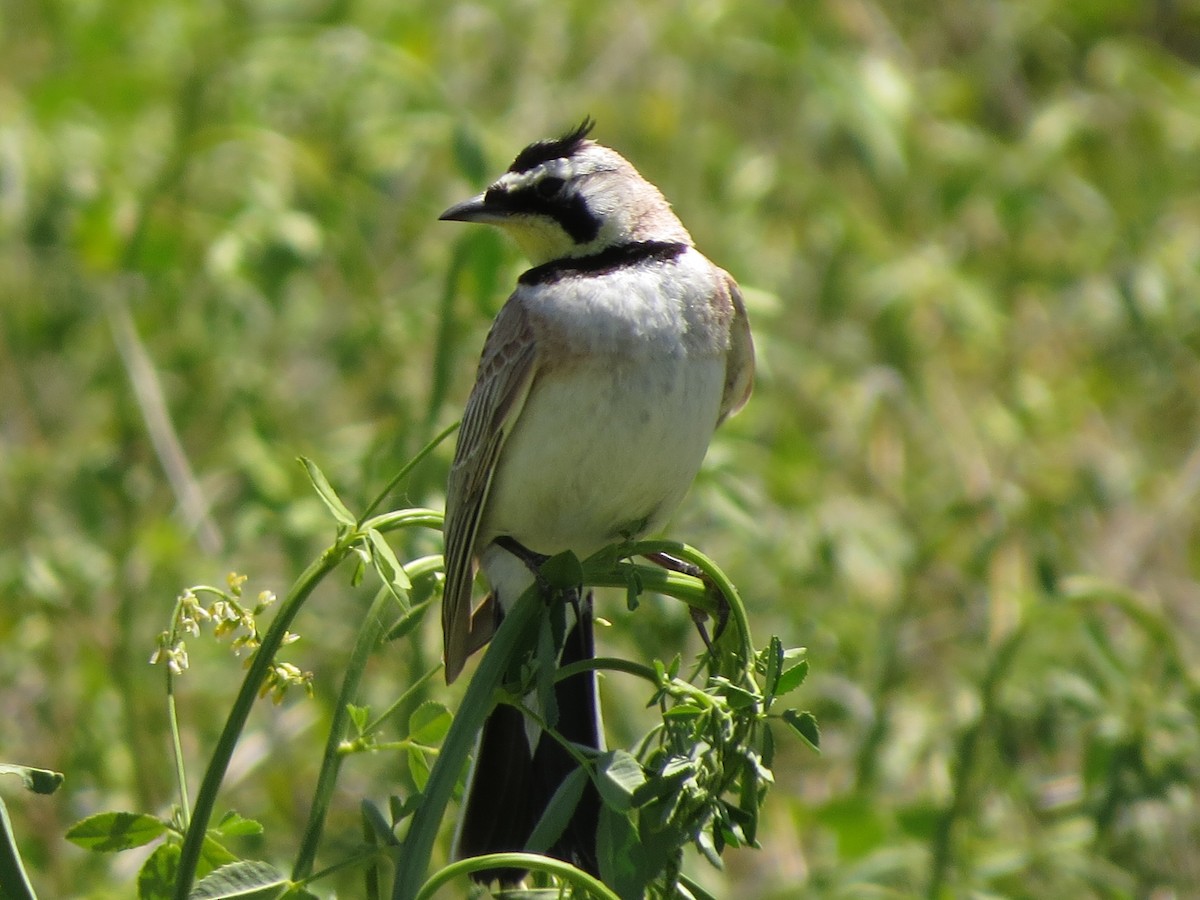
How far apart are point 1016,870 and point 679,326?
135 cm

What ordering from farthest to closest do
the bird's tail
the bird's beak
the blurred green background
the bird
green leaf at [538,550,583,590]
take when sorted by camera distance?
the blurred green background
the bird's beak
the bird
the bird's tail
green leaf at [538,550,583,590]

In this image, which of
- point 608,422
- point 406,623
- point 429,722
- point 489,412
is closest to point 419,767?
point 429,722

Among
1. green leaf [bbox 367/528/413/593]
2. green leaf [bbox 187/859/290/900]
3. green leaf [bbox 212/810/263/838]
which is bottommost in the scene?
green leaf [bbox 212/810/263/838]

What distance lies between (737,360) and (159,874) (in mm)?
1759

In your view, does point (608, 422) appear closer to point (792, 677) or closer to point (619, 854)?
point (792, 677)

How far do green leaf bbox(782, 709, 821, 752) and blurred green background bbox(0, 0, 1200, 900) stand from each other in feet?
3.97

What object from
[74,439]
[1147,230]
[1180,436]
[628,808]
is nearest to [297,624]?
[74,439]

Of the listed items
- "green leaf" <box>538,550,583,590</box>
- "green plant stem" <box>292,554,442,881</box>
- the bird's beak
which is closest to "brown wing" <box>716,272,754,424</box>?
the bird's beak

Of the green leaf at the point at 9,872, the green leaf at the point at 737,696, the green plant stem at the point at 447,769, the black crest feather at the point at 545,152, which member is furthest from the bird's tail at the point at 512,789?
the black crest feather at the point at 545,152

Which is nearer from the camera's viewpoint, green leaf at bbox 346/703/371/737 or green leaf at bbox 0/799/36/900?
green leaf at bbox 0/799/36/900

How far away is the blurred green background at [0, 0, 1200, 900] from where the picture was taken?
138 inches

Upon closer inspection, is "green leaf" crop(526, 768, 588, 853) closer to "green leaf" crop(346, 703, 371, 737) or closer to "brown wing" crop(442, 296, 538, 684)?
"green leaf" crop(346, 703, 371, 737)

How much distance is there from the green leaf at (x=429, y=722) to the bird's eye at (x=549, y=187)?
1494 millimetres

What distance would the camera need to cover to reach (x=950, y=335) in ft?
19.5
